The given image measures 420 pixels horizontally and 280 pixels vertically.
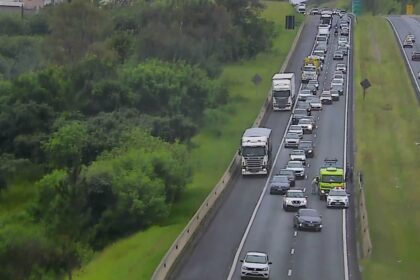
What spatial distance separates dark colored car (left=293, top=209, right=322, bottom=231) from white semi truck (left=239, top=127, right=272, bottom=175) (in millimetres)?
11803

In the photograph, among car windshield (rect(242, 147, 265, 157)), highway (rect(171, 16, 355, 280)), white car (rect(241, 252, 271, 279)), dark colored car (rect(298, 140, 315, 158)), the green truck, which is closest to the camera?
white car (rect(241, 252, 271, 279))

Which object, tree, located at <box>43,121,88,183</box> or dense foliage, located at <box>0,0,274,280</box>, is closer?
dense foliage, located at <box>0,0,274,280</box>

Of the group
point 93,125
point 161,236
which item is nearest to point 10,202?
point 93,125

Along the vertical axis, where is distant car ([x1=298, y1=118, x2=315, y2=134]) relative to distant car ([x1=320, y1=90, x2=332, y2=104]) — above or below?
below

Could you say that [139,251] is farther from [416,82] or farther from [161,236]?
[416,82]

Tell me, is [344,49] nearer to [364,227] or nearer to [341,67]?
[341,67]

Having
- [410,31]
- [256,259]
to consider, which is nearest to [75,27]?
[410,31]

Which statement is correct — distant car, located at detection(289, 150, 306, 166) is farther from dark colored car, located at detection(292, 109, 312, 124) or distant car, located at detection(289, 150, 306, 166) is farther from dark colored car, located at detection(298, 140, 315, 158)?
dark colored car, located at detection(292, 109, 312, 124)

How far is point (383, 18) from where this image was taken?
158 meters

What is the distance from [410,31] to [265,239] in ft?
328

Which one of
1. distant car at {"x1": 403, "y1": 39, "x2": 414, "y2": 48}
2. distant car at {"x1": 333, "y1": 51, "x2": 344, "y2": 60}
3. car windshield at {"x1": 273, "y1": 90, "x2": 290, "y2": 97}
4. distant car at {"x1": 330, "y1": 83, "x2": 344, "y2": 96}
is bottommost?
distant car at {"x1": 330, "y1": 83, "x2": 344, "y2": 96}

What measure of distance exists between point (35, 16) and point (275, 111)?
56431 millimetres

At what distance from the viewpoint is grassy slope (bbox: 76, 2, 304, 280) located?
143ft

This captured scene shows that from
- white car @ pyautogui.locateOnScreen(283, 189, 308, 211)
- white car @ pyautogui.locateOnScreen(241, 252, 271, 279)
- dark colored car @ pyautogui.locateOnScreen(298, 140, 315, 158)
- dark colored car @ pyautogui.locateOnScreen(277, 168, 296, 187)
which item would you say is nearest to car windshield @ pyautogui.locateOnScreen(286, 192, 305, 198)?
white car @ pyautogui.locateOnScreen(283, 189, 308, 211)
